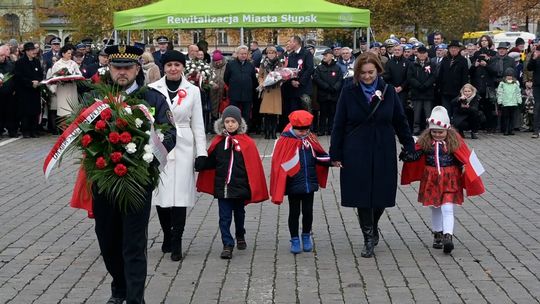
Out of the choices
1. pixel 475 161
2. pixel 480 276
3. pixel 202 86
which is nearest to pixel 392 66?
pixel 202 86

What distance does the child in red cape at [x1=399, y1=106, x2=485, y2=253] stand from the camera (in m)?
9.20

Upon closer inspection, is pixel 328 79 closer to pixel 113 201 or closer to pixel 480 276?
pixel 480 276

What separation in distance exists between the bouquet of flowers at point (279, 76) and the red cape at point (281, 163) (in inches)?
405

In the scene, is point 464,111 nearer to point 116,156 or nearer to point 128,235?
point 128,235

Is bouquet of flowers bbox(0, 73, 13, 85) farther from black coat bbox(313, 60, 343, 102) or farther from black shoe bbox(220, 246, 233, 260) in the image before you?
black shoe bbox(220, 246, 233, 260)

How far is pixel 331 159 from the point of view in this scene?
913cm

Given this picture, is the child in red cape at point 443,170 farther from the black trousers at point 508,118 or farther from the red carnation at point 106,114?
the black trousers at point 508,118

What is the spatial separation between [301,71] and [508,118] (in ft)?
14.7

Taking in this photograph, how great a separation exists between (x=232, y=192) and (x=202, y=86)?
11.0m

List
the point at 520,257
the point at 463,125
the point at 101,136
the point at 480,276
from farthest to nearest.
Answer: the point at 463,125
the point at 520,257
the point at 480,276
the point at 101,136

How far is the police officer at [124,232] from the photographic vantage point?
6.61 metres

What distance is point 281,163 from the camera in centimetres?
909

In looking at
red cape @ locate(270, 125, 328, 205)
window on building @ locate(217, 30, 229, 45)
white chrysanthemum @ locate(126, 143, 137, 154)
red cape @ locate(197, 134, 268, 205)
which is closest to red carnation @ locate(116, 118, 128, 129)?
white chrysanthemum @ locate(126, 143, 137, 154)

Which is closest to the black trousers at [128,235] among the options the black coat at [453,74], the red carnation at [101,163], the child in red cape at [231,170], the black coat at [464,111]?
the red carnation at [101,163]
